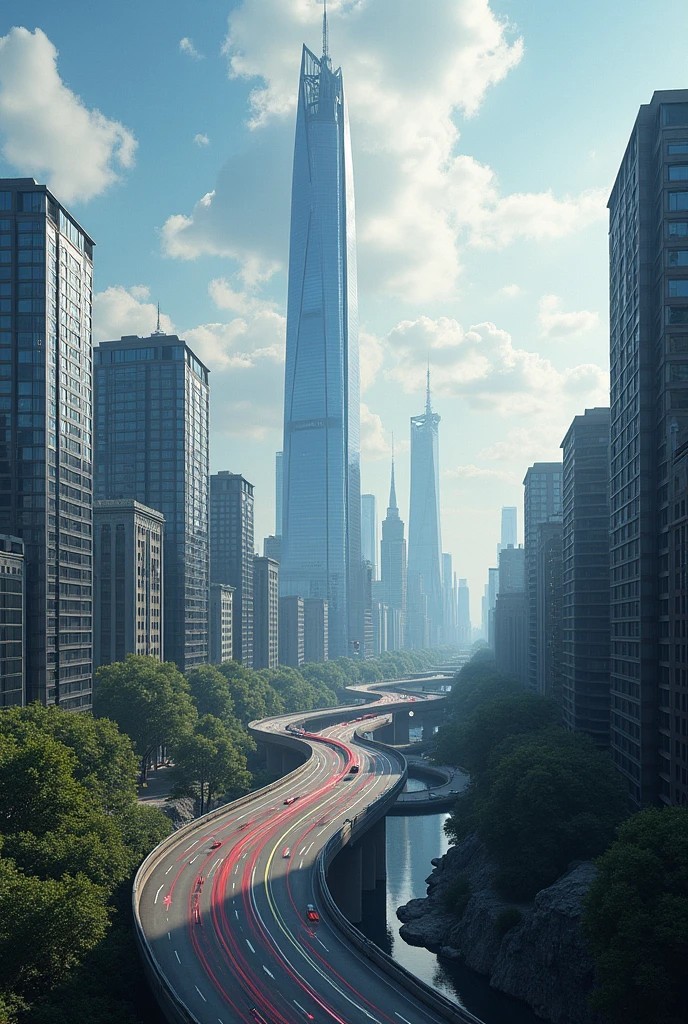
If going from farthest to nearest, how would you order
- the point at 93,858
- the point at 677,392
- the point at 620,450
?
the point at 620,450
the point at 677,392
the point at 93,858

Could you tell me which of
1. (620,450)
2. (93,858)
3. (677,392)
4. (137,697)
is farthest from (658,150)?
(137,697)

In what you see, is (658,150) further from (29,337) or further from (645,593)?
(29,337)

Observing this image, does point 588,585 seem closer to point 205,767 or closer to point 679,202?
point 679,202

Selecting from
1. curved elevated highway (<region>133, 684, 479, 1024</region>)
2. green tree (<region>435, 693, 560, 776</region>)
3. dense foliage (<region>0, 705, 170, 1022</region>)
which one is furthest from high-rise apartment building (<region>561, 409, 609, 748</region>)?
dense foliage (<region>0, 705, 170, 1022</region>)

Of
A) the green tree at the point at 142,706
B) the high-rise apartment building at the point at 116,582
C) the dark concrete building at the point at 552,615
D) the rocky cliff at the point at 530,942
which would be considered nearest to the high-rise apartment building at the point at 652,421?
the rocky cliff at the point at 530,942

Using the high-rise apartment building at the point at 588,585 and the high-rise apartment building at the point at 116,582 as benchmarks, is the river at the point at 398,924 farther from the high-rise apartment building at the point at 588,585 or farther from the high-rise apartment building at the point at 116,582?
the high-rise apartment building at the point at 116,582

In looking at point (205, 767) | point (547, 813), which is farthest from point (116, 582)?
point (547, 813)
